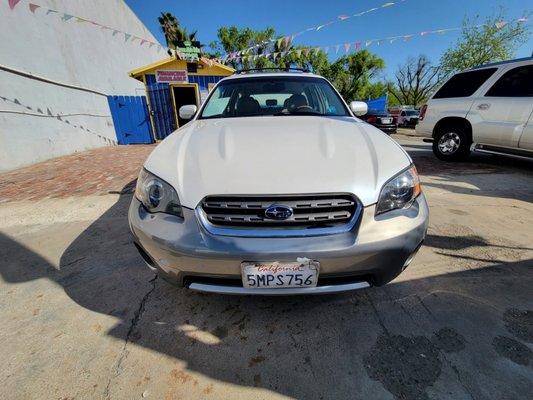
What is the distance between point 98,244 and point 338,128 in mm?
2586

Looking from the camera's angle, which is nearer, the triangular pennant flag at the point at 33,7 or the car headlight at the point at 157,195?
the car headlight at the point at 157,195

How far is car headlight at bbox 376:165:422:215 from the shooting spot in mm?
1592

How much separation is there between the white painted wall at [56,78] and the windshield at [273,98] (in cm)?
632

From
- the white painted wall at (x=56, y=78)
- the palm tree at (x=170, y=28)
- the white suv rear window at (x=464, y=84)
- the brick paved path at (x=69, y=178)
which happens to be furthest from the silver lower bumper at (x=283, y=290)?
the palm tree at (x=170, y=28)

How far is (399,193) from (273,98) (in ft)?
6.37

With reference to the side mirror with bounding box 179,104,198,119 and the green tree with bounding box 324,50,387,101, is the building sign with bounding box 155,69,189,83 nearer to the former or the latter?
the side mirror with bounding box 179,104,198,119

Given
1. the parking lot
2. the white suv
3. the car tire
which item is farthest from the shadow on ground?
the car tire

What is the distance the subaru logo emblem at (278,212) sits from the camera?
1498 mm

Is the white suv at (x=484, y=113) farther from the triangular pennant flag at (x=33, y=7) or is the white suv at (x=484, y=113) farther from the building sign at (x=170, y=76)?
the triangular pennant flag at (x=33, y=7)

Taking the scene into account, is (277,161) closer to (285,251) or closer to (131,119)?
(285,251)

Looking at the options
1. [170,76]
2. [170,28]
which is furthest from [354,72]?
[170,76]

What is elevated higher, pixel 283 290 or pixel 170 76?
pixel 170 76

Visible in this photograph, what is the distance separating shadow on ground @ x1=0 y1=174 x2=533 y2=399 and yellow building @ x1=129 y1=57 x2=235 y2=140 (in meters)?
10.2

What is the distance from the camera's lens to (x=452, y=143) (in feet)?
20.2
